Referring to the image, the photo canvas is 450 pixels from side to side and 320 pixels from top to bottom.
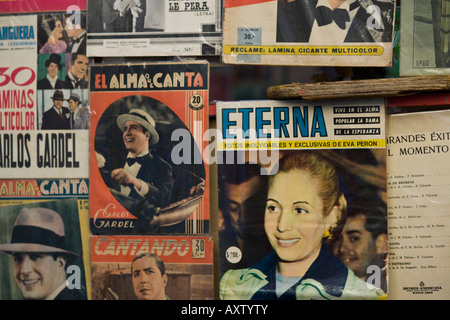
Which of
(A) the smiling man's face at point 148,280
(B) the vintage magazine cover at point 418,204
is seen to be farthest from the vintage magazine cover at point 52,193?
(B) the vintage magazine cover at point 418,204

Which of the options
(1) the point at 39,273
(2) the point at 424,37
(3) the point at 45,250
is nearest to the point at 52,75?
(3) the point at 45,250

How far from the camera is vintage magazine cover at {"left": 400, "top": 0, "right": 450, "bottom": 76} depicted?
3.38m

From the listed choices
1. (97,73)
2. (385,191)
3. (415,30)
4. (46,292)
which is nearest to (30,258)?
(46,292)

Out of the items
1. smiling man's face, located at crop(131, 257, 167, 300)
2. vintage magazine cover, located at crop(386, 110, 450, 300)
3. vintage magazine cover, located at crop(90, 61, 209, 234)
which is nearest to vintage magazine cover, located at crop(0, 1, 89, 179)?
vintage magazine cover, located at crop(90, 61, 209, 234)

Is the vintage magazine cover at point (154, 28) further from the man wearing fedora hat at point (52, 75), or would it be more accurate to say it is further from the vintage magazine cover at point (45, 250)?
the vintage magazine cover at point (45, 250)

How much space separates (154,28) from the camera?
3578mm

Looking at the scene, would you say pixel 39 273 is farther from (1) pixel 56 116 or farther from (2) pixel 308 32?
(2) pixel 308 32

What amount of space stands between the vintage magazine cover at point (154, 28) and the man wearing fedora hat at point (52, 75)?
0.83 feet

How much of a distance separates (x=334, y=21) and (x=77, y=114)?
184 cm

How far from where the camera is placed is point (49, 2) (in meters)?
3.67

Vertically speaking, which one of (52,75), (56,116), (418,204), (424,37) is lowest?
(418,204)

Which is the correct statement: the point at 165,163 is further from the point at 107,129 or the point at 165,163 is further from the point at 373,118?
the point at 373,118

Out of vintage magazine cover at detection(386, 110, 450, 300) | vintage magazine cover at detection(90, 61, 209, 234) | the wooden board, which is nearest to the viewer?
the wooden board

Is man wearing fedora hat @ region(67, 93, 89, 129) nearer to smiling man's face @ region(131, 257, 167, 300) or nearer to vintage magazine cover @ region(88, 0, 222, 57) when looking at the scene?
vintage magazine cover @ region(88, 0, 222, 57)
